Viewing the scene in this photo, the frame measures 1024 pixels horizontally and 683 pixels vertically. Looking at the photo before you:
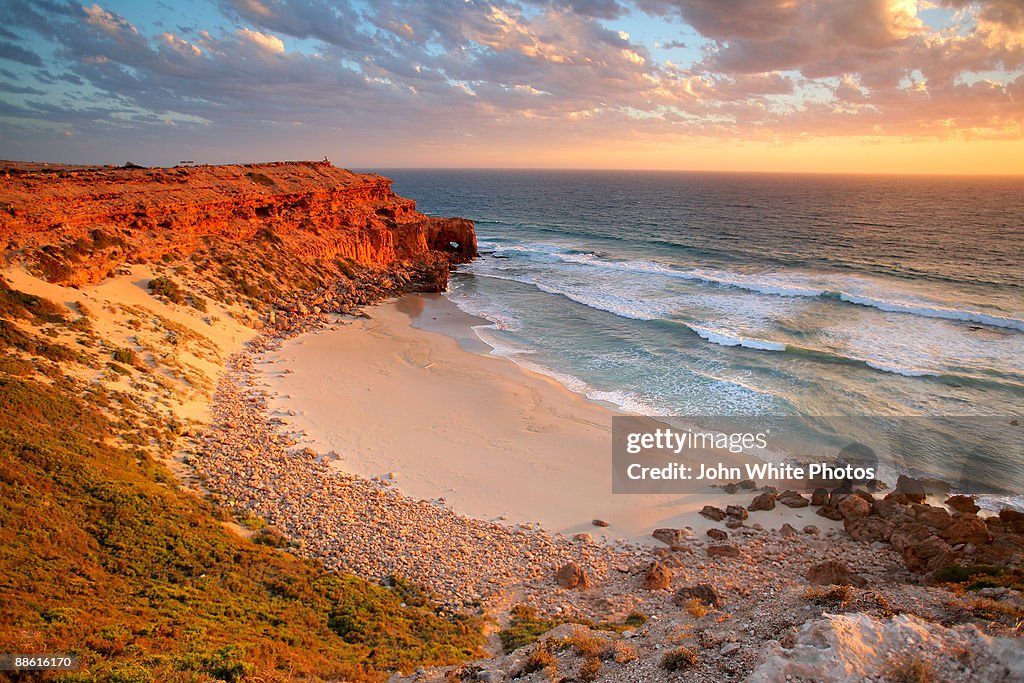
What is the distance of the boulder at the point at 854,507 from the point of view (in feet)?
53.7

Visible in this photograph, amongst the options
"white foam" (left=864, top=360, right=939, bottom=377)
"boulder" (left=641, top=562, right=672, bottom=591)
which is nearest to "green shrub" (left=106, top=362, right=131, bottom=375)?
"boulder" (left=641, top=562, right=672, bottom=591)

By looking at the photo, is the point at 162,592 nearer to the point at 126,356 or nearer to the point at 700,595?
the point at 700,595

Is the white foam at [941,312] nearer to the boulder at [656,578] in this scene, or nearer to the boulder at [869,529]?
the boulder at [869,529]

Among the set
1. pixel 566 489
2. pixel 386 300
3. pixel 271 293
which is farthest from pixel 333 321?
pixel 566 489

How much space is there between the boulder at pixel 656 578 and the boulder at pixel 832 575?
342 cm

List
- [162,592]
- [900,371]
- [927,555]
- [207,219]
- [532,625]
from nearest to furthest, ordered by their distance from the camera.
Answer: [162,592] → [532,625] → [927,555] → [900,371] → [207,219]

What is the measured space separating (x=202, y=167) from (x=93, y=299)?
21395 millimetres

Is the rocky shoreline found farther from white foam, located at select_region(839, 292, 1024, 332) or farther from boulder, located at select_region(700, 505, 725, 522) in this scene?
white foam, located at select_region(839, 292, 1024, 332)

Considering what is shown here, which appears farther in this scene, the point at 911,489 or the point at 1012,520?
the point at 911,489

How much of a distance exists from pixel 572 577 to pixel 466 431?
8.88 m

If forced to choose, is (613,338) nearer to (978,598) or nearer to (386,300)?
(386,300)

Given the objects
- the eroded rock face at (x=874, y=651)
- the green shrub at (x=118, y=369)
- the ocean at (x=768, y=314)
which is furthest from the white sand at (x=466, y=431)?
the eroded rock face at (x=874, y=651)

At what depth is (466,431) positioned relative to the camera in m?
21.5

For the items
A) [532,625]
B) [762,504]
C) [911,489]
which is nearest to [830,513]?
[762,504]
